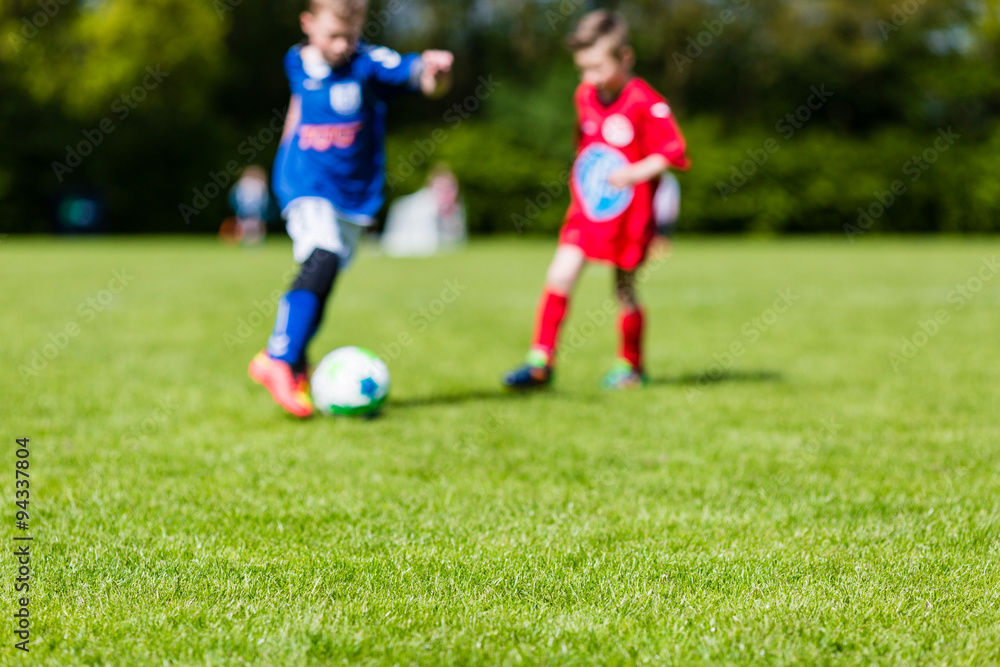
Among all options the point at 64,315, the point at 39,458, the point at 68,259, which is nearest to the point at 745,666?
the point at 39,458

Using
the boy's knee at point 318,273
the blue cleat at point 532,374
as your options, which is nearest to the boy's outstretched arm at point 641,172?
the blue cleat at point 532,374

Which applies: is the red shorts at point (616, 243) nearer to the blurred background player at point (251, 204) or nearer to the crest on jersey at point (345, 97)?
the crest on jersey at point (345, 97)

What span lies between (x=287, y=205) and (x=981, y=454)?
3426mm

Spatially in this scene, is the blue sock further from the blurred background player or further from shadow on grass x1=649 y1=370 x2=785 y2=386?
the blurred background player

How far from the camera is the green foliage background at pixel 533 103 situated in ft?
104

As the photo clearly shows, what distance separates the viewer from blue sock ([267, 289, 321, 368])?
5098 millimetres

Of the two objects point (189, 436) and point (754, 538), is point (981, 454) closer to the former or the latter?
point (754, 538)

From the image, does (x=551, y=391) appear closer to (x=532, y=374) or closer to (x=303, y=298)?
(x=532, y=374)

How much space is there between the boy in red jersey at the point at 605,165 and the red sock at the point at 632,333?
240 mm

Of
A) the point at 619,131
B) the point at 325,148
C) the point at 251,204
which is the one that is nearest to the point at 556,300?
the point at 619,131

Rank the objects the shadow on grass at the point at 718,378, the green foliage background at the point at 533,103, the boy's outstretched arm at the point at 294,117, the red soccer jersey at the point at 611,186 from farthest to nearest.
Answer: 1. the green foliage background at the point at 533,103
2. the shadow on grass at the point at 718,378
3. the red soccer jersey at the point at 611,186
4. the boy's outstretched arm at the point at 294,117

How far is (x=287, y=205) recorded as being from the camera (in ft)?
17.4

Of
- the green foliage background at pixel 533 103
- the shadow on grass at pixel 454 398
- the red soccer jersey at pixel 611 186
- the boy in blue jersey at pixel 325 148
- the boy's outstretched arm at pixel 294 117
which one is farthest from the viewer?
the green foliage background at pixel 533 103

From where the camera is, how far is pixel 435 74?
4.99 m
